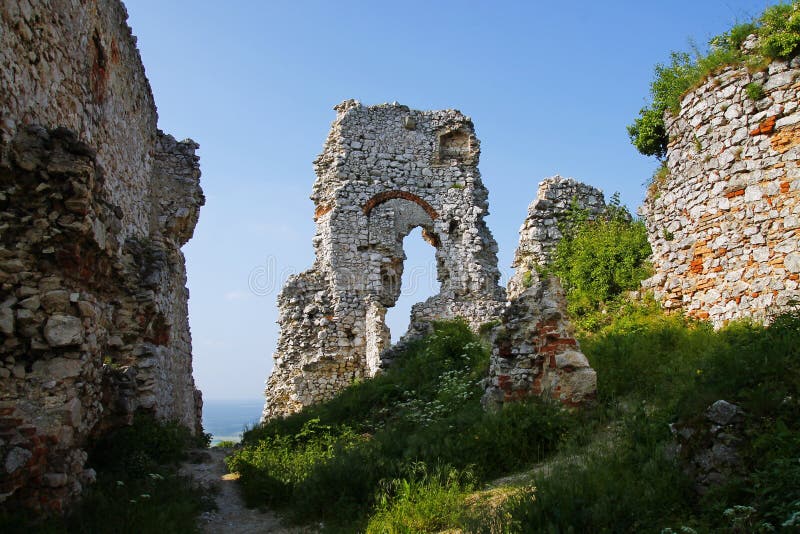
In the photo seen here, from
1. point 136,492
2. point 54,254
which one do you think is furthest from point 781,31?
point 136,492

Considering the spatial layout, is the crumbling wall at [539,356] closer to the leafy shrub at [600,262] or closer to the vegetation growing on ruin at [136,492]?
the leafy shrub at [600,262]

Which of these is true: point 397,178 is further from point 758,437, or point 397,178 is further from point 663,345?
point 758,437

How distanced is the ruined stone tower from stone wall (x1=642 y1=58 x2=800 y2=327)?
692cm

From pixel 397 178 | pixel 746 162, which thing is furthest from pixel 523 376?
pixel 397 178

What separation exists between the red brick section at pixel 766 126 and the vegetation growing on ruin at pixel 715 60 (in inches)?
30.5

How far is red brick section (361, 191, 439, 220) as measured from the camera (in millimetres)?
17422

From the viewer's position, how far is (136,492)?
6965 mm

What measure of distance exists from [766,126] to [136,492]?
29.0 ft

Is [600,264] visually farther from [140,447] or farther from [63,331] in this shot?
[63,331]

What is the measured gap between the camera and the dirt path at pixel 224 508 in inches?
276

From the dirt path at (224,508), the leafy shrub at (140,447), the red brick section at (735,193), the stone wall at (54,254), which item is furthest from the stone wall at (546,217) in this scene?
the stone wall at (54,254)

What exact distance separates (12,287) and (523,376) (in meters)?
5.62

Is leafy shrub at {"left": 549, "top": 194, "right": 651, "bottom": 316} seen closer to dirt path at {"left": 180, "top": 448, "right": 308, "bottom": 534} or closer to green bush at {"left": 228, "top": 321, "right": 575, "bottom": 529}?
green bush at {"left": 228, "top": 321, "right": 575, "bottom": 529}

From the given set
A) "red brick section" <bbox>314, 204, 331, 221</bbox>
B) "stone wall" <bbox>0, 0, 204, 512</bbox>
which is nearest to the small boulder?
"stone wall" <bbox>0, 0, 204, 512</bbox>
